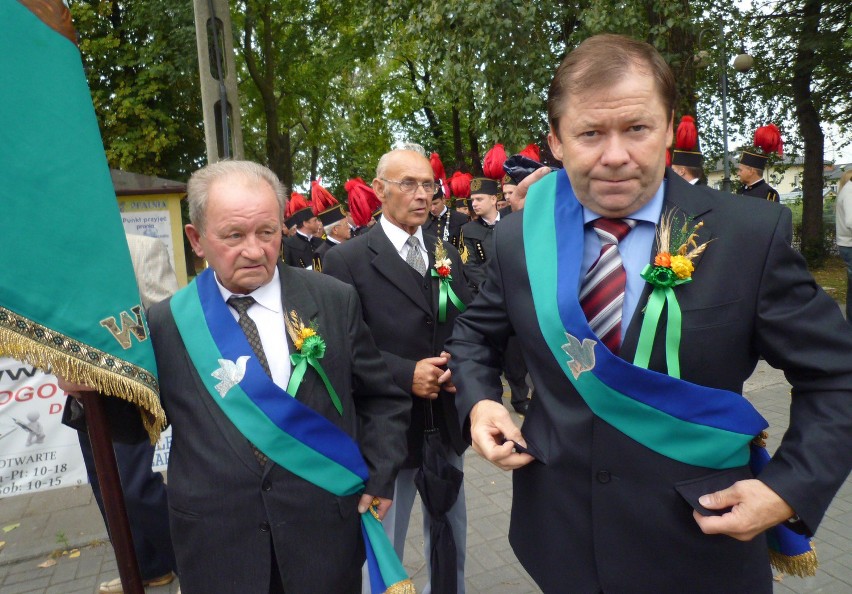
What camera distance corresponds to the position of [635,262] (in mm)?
1598

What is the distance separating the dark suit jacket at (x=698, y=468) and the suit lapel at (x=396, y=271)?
1.19 meters

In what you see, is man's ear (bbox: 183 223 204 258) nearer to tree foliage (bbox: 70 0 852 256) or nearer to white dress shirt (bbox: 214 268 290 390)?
white dress shirt (bbox: 214 268 290 390)

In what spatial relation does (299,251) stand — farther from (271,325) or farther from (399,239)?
(271,325)

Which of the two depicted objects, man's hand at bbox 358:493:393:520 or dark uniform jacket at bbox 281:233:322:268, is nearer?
man's hand at bbox 358:493:393:520

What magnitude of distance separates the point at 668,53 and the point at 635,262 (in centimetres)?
825

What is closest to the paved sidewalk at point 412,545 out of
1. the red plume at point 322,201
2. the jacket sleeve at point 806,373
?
the jacket sleeve at point 806,373

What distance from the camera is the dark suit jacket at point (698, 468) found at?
4.58 feet

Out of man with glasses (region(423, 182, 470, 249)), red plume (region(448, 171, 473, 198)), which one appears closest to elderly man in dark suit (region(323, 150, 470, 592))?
man with glasses (region(423, 182, 470, 249))

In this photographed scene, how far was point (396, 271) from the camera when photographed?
2.90 meters

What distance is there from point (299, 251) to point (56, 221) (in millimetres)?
8472

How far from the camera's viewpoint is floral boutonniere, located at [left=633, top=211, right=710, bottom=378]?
145 cm

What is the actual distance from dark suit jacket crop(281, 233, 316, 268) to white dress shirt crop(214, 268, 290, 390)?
303 inches

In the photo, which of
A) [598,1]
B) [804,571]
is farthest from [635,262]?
[598,1]

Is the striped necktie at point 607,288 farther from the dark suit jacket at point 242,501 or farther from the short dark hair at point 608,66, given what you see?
the dark suit jacket at point 242,501
